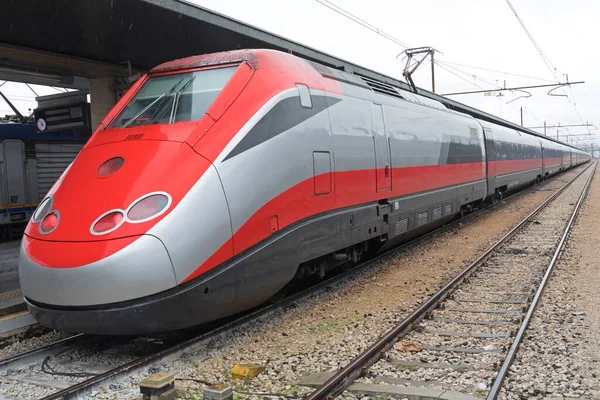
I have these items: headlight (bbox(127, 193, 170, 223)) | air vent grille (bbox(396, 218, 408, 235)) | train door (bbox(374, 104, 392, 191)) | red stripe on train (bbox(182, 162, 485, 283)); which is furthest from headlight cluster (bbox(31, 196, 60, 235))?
air vent grille (bbox(396, 218, 408, 235))

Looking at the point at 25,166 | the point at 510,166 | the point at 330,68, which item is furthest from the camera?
the point at 510,166

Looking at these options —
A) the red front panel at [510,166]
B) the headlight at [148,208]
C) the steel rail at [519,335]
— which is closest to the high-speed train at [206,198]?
the headlight at [148,208]

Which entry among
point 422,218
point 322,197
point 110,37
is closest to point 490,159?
point 422,218

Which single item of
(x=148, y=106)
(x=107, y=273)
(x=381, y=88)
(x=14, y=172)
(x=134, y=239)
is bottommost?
(x=107, y=273)

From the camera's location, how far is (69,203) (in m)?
4.76

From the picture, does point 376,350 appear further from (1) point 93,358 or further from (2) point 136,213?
(1) point 93,358

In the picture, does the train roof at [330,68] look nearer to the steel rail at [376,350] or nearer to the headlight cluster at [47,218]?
the headlight cluster at [47,218]

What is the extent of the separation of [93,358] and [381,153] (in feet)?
15.5

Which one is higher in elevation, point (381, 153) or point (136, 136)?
point (136, 136)

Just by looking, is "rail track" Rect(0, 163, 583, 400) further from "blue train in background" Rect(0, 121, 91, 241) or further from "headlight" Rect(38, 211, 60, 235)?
"blue train in background" Rect(0, 121, 91, 241)

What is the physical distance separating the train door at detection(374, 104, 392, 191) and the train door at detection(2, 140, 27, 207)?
9.41 m

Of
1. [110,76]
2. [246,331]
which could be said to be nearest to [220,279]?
[246,331]

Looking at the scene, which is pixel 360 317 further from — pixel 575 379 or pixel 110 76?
pixel 110 76

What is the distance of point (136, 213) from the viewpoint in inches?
173
